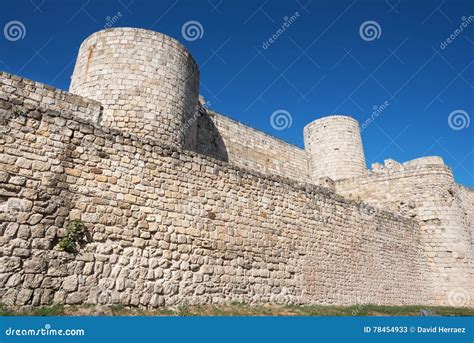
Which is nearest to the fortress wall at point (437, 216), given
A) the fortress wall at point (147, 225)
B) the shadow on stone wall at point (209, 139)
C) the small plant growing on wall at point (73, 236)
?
the fortress wall at point (147, 225)

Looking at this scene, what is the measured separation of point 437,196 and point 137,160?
12599mm

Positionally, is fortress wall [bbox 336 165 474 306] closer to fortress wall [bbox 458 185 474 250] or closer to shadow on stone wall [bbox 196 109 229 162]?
fortress wall [bbox 458 185 474 250]

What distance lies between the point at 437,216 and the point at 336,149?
7.04m

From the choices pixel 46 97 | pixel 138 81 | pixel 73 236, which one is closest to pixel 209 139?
pixel 138 81

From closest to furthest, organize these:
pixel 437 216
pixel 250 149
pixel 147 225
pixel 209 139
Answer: pixel 147 225
pixel 437 216
pixel 209 139
pixel 250 149

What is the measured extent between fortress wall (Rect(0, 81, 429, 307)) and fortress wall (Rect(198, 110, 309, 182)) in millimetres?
5833

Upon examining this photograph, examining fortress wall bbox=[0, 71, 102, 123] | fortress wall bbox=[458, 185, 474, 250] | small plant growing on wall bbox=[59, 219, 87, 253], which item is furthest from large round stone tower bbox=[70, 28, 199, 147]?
fortress wall bbox=[458, 185, 474, 250]

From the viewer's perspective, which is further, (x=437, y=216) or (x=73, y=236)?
(x=437, y=216)

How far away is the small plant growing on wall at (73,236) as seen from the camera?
5.41 meters

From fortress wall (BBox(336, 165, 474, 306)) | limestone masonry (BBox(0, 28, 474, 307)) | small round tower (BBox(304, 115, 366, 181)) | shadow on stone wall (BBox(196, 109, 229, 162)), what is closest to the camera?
limestone masonry (BBox(0, 28, 474, 307))

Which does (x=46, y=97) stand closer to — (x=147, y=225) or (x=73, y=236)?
(x=73, y=236)

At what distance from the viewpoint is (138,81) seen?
9.06m

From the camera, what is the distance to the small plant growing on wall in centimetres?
541

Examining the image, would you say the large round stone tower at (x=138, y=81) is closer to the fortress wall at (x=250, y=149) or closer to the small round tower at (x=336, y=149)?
the fortress wall at (x=250, y=149)
